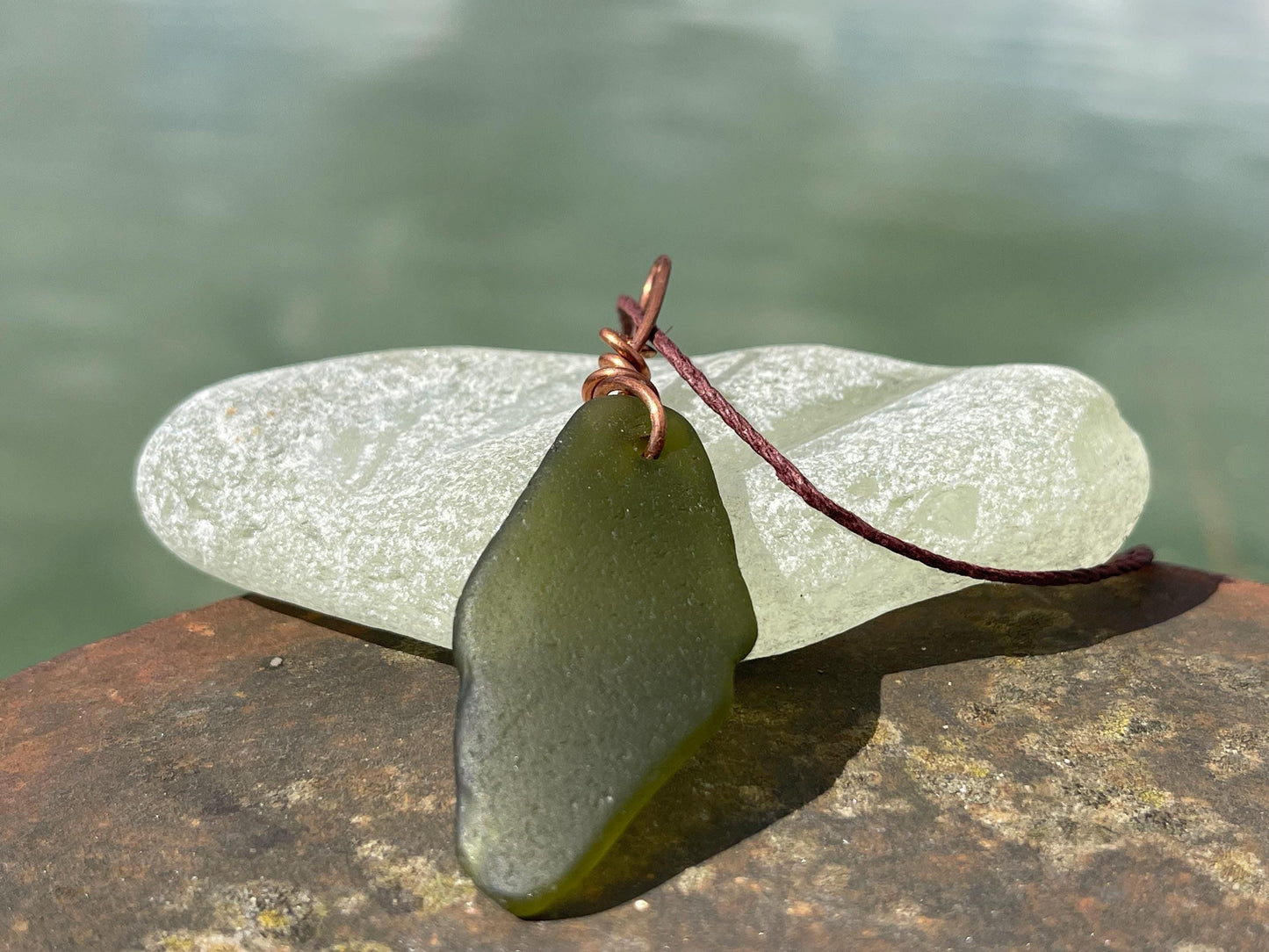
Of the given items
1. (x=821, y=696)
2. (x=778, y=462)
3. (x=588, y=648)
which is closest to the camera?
(x=588, y=648)

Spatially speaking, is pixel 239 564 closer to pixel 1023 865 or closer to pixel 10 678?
pixel 10 678

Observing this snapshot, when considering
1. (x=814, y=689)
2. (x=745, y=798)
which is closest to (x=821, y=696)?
(x=814, y=689)

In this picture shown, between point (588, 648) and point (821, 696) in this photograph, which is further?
point (821, 696)

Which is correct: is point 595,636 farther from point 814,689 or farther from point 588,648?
point 814,689

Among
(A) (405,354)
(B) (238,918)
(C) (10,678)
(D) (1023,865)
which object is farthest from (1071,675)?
(C) (10,678)

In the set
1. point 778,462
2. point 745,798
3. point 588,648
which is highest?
point 778,462

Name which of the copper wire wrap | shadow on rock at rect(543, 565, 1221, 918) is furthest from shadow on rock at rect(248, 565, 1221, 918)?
the copper wire wrap

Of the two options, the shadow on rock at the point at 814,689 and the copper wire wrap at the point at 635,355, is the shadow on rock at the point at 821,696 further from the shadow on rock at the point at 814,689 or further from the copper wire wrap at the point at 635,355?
the copper wire wrap at the point at 635,355
